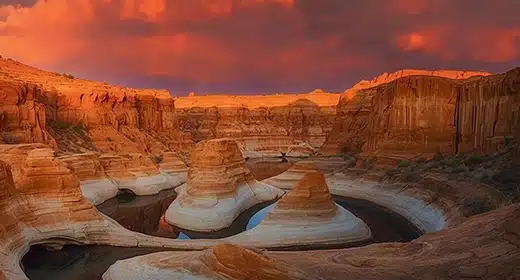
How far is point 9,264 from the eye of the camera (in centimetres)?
1310

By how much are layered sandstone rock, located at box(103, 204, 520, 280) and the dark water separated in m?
3.80

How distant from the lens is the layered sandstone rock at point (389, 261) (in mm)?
8742

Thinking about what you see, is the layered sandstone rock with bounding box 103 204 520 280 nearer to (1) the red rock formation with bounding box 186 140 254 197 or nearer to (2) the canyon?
(2) the canyon

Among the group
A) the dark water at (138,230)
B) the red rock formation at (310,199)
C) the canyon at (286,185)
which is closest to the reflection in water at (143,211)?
the dark water at (138,230)

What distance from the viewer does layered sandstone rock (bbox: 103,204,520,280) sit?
874cm

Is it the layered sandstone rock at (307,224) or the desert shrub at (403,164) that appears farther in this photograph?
the desert shrub at (403,164)

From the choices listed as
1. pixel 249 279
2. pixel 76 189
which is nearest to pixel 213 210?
pixel 76 189

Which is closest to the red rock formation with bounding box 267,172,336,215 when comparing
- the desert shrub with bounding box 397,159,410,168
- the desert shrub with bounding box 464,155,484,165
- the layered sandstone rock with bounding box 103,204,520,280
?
the layered sandstone rock with bounding box 103,204,520,280

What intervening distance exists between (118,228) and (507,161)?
71.3 feet

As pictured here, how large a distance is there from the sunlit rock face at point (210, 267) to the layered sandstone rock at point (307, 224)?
16.7 ft

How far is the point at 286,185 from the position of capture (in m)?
35.1

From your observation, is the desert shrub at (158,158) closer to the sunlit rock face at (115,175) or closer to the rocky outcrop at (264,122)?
the sunlit rock face at (115,175)

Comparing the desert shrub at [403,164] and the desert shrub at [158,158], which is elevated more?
the desert shrub at [403,164]

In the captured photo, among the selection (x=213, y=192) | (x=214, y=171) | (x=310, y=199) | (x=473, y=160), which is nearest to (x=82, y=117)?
(x=214, y=171)
